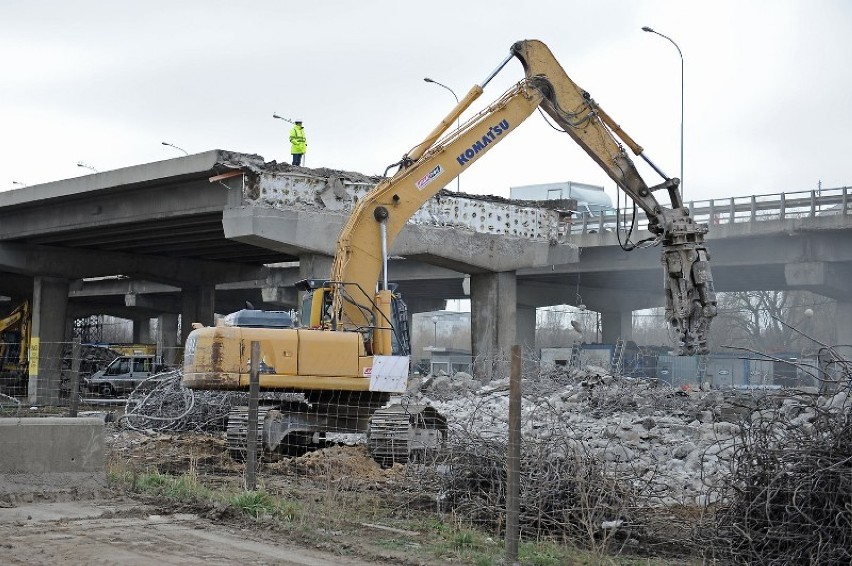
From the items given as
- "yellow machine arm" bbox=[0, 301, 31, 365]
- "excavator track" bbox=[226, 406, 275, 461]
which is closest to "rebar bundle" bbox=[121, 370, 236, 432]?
"excavator track" bbox=[226, 406, 275, 461]

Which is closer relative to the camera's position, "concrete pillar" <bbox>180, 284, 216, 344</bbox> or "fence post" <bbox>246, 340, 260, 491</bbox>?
"fence post" <bbox>246, 340, 260, 491</bbox>

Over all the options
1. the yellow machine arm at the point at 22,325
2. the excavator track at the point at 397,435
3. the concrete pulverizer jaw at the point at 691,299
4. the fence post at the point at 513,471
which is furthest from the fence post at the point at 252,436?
the yellow machine arm at the point at 22,325

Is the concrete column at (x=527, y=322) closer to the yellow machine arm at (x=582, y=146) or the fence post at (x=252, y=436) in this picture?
the yellow machine arm at (x=582, y=146)

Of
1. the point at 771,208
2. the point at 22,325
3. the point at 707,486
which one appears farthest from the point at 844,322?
the point at 707,486

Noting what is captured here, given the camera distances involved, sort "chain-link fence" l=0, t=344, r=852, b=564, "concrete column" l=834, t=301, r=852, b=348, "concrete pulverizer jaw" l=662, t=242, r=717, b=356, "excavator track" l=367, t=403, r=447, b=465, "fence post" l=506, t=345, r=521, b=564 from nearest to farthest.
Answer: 1. "chain-link fence" l=0, t=344, r=852, b=564
2. "fence post" l=506, t=345, r=521, b=564
3. "excavator track" l=367, t=403, r=447, b=465
4. "concrete pulverizer jaw" l=662, t=242, r=717, b=356
5. "concrete column" l=834, t=301, r=852, b=348

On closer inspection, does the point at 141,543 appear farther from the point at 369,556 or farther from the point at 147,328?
the point at 147,328

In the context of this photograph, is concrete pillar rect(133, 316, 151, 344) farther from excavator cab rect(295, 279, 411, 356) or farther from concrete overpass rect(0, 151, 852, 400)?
excavator cab rect(295, 279, 411, 356)

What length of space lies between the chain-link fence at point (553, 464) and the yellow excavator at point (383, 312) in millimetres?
79

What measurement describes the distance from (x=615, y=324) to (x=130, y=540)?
53.4 meters

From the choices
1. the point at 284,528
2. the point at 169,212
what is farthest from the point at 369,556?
the point at 169,212

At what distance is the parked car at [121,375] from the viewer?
1544 inches

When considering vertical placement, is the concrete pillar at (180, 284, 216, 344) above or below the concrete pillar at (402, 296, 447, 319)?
below

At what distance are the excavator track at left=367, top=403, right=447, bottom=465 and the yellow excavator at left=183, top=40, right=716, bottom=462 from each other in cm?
2

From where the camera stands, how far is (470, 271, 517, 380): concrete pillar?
118 feet
